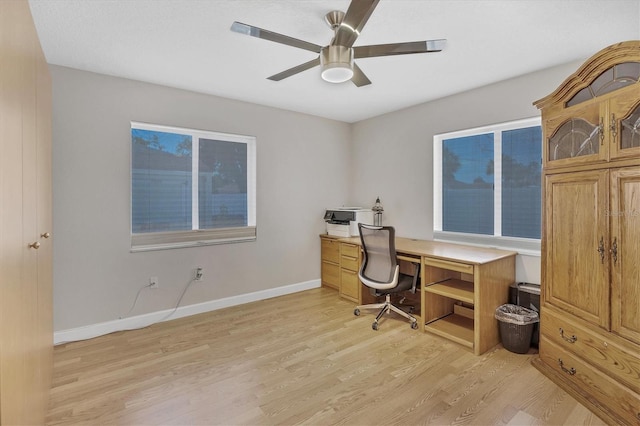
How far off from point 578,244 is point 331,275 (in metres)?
2.82

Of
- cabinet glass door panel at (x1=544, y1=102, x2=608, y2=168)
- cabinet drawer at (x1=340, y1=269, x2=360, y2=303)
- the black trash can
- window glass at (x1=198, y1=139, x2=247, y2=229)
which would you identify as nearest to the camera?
cabinet glass door panel at (x1=544, y1=102, x2=608, y2=168)

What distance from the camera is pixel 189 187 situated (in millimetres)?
3506

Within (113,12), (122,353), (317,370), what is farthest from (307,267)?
(113,12)

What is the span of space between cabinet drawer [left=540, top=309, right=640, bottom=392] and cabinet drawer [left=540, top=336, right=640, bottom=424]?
4 centimetres

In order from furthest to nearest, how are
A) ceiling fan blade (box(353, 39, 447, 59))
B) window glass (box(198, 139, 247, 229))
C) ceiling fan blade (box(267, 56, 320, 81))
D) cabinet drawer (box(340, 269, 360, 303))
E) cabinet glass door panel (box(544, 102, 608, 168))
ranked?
cabinet drawer (box(340, 269, 360, 303))
window glass (box(198, 139, 247, 229))
ceiling fan blade (box(267, 56, 320, 81))
cabinet glass door panel (box(544, 102, 608, 168))
ceiling fan blade (box(353, 39, 447, 59))

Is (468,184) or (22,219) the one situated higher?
(468,184)

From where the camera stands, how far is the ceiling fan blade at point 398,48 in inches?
72.2

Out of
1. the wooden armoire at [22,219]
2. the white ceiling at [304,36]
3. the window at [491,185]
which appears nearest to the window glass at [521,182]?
the window at [491,185]

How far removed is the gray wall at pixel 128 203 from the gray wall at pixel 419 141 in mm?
779

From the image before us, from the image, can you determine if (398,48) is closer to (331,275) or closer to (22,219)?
(22,219)

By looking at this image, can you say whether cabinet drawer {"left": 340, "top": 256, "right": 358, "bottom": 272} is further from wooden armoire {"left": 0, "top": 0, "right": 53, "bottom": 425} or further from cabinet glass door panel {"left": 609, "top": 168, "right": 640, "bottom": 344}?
wooden armoire {"left": 0, "top": 0, "right": 53, "bottom": 425}

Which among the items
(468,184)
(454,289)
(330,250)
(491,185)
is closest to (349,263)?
(330,250)

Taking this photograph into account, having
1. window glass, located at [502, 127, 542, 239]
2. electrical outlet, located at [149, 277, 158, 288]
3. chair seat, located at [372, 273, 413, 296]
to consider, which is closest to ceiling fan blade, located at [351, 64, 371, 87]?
window glass, located at [502, 127, 542, 239]

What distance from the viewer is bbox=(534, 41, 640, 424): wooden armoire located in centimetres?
175
